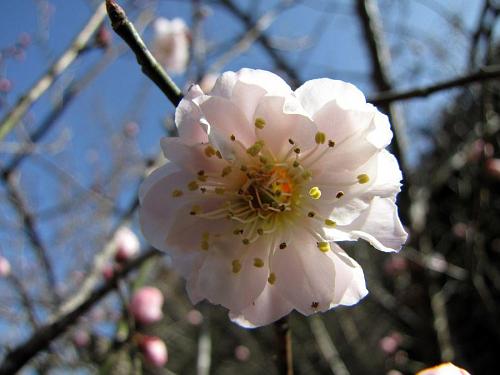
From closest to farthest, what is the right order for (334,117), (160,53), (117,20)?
(117,20)
(334,117)
(160,53)

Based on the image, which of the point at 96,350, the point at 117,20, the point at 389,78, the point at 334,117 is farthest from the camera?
the point at 389,78

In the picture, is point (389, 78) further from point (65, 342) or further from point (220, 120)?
point (65, 342)

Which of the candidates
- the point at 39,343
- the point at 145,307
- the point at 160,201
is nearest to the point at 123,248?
the point at 145,307

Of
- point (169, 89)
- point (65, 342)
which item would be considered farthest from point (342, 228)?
point (65, 342)

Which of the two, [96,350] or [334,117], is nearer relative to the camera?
[334,117]

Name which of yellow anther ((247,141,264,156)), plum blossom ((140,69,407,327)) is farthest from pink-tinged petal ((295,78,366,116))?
yellow anther ((247,141,264,156))

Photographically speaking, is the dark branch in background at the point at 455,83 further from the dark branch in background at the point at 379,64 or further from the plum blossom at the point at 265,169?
the dark branch in background at the point at 379,64

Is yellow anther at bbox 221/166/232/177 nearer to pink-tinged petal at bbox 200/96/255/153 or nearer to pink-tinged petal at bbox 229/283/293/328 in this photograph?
pink-tinged petal at bbox 200/96/255/153
